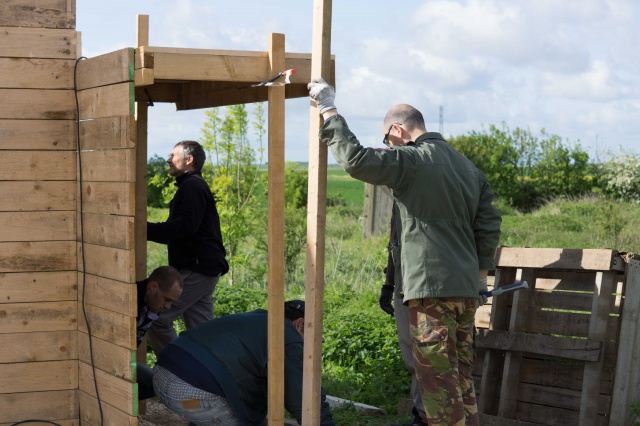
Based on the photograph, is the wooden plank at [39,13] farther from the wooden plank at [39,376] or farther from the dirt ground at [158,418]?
the dirt ground at [158,418]

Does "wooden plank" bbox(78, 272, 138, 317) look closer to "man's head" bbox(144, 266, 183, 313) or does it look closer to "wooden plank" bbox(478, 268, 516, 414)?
"man's head" bbox(144, 266, 183, 313)

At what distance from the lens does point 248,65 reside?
4.74 metres

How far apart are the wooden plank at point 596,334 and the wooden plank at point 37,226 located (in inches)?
139

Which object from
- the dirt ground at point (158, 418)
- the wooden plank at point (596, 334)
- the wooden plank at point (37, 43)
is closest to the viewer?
the wooden plank at point (37, 43)

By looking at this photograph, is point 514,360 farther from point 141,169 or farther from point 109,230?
point 109,230

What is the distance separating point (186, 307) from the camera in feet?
21.3

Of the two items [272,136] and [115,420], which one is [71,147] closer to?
[272,136]

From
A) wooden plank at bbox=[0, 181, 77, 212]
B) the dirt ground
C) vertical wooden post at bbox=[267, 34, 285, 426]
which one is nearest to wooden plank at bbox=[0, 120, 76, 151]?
wooden plank at bbox=[0, 181, 77, 212]

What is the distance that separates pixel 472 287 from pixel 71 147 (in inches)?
94.7

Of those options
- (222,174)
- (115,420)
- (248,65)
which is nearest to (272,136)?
(248,65)

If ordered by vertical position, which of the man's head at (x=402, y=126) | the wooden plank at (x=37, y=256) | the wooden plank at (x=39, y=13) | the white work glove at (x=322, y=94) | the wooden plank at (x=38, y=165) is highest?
the wooden plank at (x=39, y=13)

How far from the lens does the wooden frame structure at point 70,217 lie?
4668 millimetres

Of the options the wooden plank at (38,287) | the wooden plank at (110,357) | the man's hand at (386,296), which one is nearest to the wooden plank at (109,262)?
the wooden plank at (38,287)

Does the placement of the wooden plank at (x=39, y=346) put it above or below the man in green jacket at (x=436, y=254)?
below
